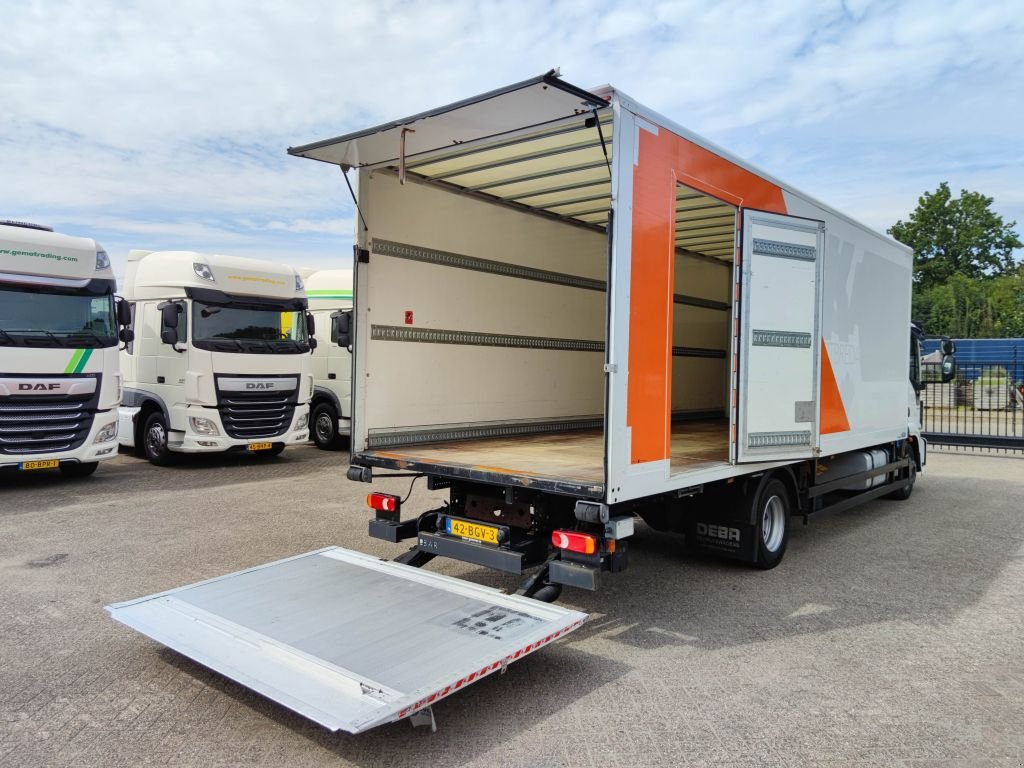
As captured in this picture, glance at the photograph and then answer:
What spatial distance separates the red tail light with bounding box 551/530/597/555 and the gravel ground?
0.62 m

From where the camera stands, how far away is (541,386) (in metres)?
7.50

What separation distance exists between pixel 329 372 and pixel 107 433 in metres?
4.56

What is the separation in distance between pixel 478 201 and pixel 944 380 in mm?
Answer: 7150

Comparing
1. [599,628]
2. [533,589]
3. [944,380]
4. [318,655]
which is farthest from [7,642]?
[944,380]

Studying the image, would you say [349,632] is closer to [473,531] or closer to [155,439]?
[473,531]

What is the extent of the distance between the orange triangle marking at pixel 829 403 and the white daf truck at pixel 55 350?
28.2 feet

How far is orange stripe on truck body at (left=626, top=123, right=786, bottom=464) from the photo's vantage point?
4.25 meters

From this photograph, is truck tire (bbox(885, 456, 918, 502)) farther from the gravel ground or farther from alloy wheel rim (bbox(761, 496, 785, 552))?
alloy wheel rim (bbox(761, 496, 785, 552))

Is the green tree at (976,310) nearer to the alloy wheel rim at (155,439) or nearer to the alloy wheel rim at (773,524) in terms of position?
the alloy wheel rim at (773,524)

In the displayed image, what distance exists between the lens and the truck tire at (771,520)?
584 centimetres

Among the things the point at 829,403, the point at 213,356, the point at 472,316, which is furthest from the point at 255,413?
the point at 829,403

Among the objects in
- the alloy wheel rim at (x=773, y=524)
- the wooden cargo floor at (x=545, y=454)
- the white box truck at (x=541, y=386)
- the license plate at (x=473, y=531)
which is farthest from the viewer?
the alloy wheel rim at (x=773, y=524)

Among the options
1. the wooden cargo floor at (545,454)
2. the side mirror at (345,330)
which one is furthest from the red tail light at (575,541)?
the side mirror at (345,330)

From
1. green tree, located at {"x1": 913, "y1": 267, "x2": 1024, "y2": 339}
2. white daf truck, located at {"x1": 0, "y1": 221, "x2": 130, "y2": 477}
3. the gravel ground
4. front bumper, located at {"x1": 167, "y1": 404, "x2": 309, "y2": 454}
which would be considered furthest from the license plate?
green tree, located at {"x1": 913, "y1": 267, "x2": 1024, "y2": 339}
